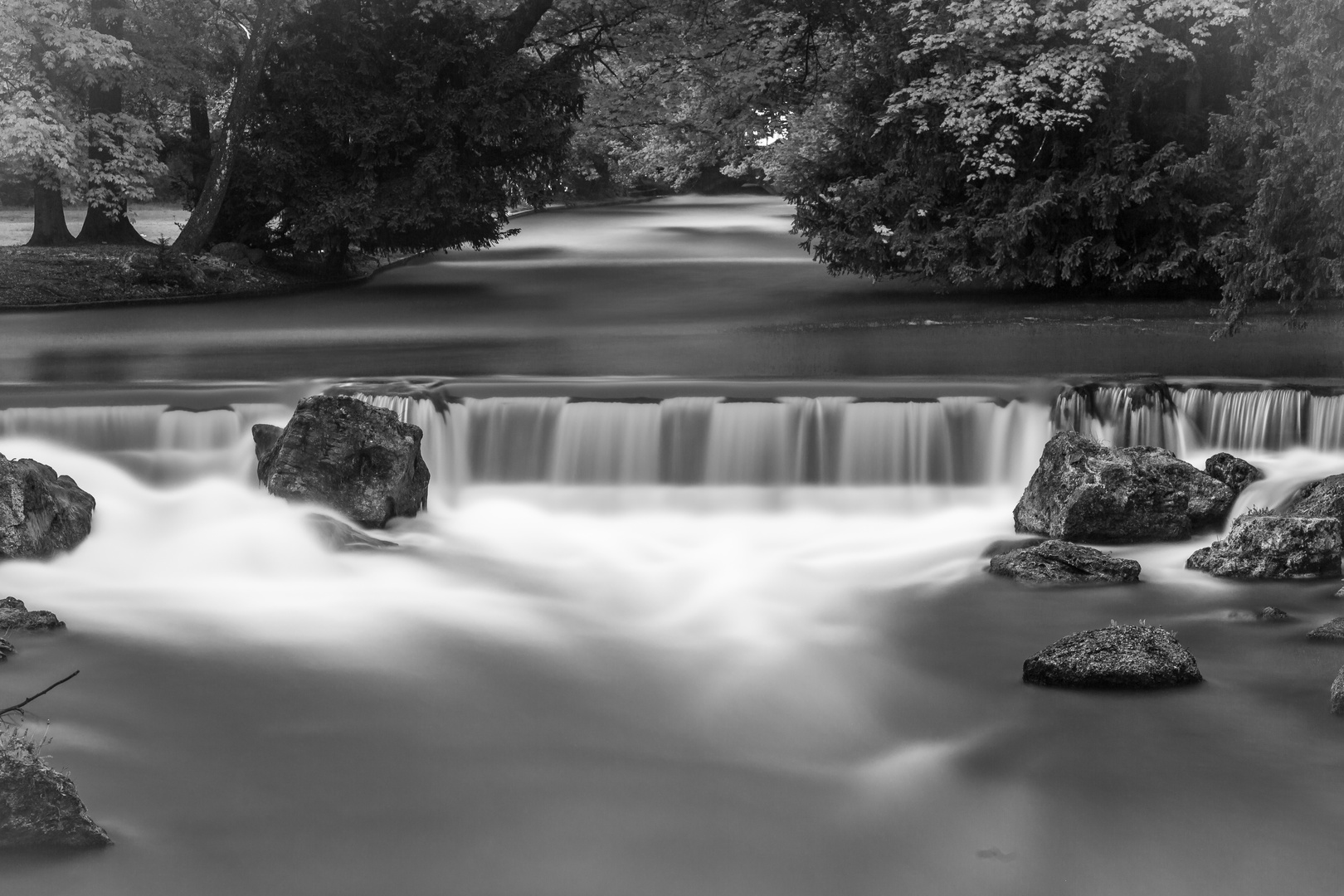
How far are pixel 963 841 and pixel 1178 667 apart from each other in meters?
2.25

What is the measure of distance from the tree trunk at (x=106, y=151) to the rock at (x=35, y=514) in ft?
55.1

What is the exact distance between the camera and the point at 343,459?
11820 millimetres

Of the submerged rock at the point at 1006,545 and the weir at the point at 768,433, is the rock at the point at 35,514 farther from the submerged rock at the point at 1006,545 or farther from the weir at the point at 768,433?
the submerged rock at the point at 1006,545

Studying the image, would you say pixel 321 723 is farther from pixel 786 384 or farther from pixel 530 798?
pixel 786 384

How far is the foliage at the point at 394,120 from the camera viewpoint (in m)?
27.0

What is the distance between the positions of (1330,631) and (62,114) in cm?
2329

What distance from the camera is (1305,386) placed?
535 inches

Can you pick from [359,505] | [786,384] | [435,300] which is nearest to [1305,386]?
[786,384]

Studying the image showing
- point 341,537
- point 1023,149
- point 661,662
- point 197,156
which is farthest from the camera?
point 197,156

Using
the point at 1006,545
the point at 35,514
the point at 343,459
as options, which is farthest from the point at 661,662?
the point at 35,514

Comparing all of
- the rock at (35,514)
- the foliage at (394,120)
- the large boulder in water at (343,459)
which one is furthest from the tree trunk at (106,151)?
the rock at (35,514)

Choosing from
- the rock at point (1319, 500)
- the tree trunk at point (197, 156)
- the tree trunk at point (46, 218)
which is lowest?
the rock at point (1319, 500)

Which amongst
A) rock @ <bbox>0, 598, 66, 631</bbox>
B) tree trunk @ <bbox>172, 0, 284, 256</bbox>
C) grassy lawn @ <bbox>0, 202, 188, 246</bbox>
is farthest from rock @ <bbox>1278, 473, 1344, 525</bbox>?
grassy lawn @ <bbox>0, 202, 188, 246</bbox>

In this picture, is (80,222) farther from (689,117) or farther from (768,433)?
(768,433)
